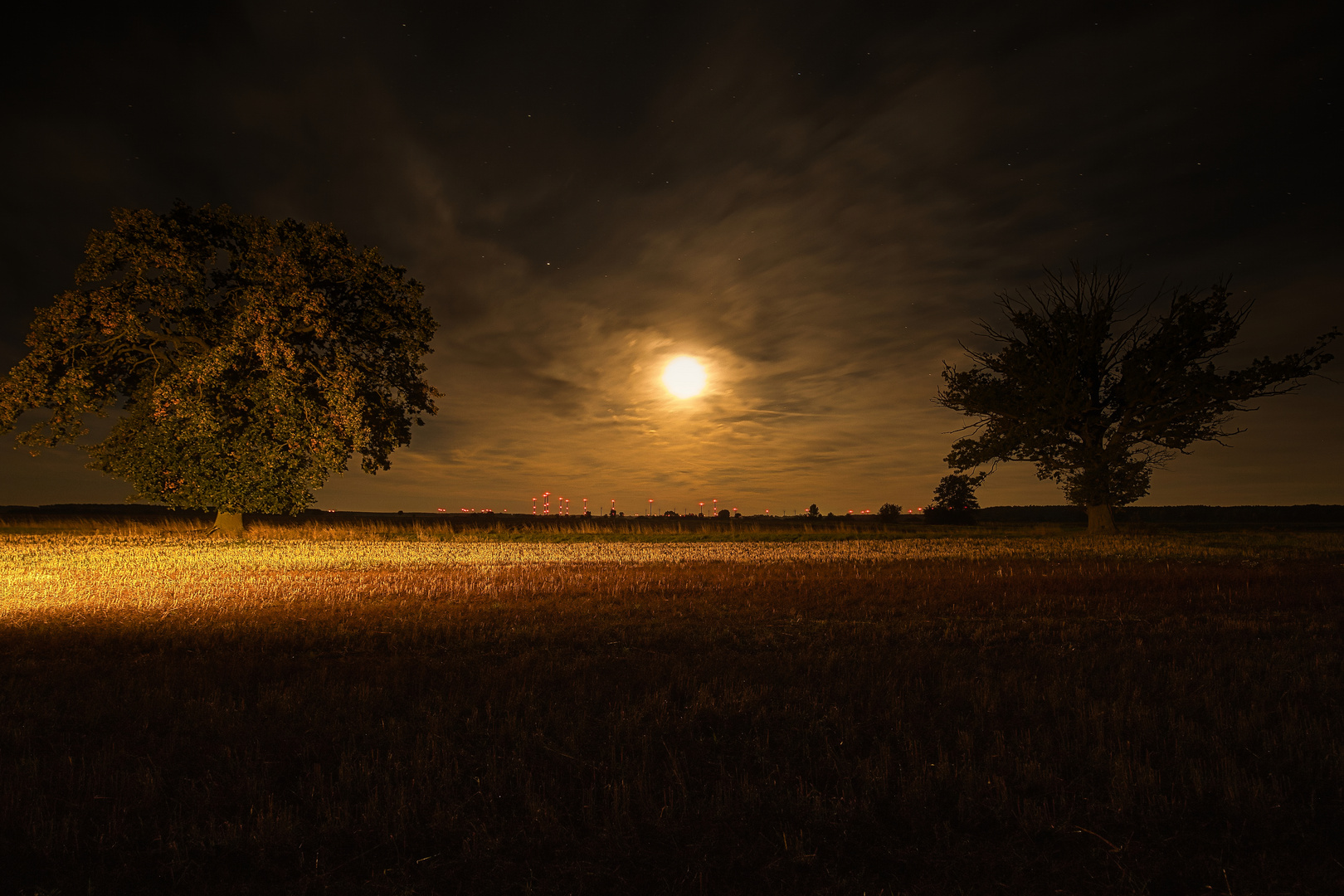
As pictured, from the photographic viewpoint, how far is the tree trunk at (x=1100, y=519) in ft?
118

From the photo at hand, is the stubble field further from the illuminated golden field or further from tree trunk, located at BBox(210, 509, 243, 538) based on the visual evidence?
tree trunk, located at BBox(210, 509, 243, 538)

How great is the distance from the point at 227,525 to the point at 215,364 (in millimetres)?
9360

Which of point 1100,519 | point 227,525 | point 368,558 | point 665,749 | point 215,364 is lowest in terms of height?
point 665,749

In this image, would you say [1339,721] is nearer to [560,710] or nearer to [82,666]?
[560,710]

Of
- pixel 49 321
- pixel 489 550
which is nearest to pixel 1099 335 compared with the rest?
pixel 489 550

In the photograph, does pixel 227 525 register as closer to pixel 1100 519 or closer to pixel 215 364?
pixel 215 364

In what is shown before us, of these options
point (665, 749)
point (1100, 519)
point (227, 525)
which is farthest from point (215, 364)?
point (1100, 519)

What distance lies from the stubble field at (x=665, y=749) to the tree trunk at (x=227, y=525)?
898 inches

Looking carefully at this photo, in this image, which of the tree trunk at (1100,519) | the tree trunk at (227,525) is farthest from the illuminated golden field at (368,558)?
A: the tree trunk at (1100,519)

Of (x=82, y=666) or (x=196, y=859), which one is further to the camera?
(x=82, y=666)

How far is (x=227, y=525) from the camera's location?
32.5 metres

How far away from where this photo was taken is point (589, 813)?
4.21 metres

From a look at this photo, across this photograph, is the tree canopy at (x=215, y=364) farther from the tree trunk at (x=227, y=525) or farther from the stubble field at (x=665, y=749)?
the stubble field at (x=665, y=749)

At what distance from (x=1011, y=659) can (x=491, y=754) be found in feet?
20.8
